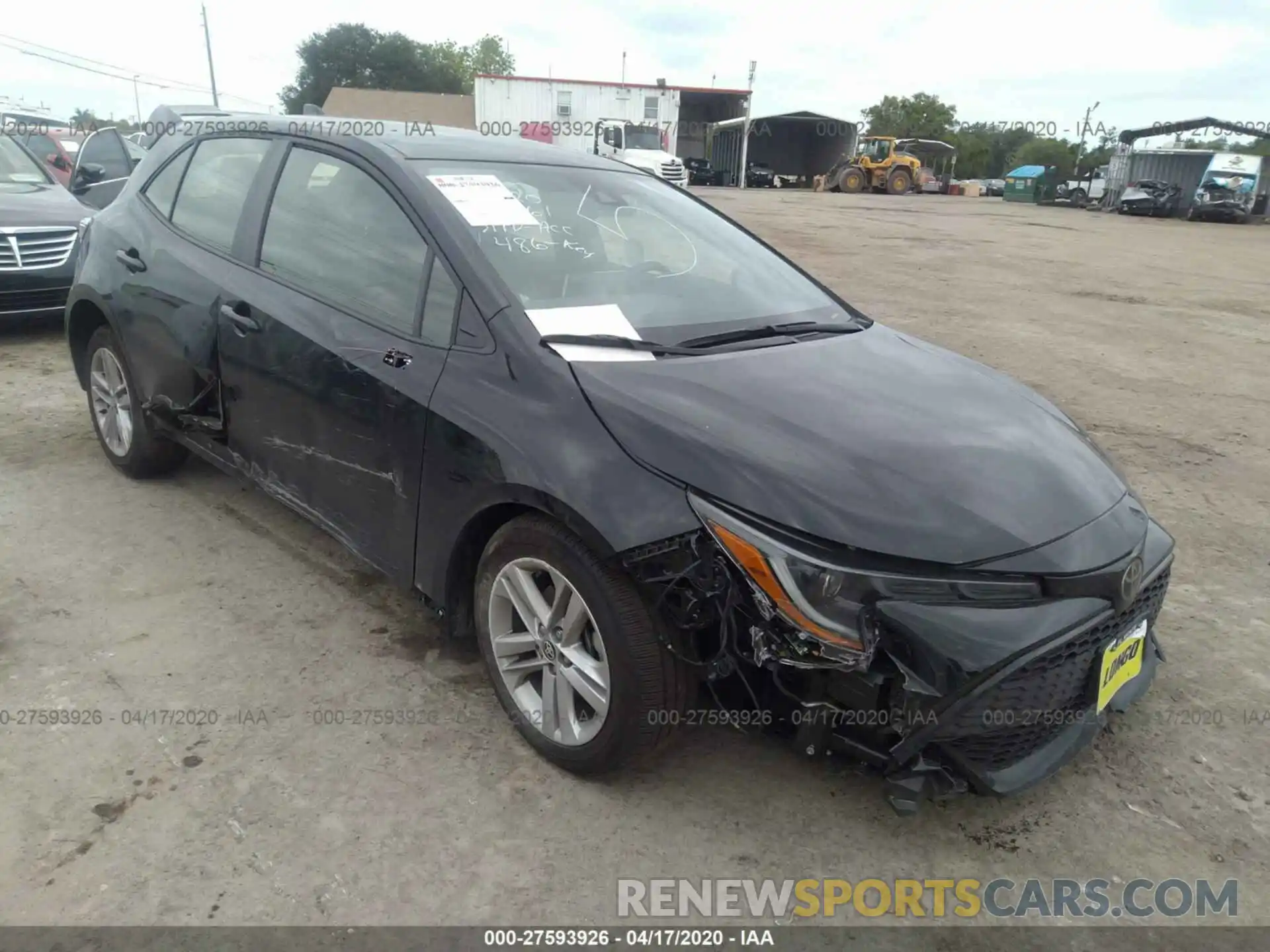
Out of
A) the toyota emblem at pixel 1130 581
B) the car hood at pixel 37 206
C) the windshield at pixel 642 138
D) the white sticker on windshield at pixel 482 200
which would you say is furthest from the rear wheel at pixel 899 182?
the toyota emblem at pixel 1130 581

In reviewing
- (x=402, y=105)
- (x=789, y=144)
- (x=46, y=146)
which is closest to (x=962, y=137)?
(x=789, y=144)

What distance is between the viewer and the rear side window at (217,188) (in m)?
3.39

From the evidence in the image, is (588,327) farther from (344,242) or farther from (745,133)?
(745,133)

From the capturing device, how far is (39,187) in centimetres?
748

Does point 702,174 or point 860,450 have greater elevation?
point 860,450

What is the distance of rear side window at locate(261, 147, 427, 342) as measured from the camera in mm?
2705

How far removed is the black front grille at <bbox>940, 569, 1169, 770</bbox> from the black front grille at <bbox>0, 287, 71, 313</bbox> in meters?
6.81

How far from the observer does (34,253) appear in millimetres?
6500

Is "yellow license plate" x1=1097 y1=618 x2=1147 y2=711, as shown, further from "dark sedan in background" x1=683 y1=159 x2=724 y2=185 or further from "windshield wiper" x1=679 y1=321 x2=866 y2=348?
"dark sedan in background" x1=683 y1=159 x2=724 y2=185

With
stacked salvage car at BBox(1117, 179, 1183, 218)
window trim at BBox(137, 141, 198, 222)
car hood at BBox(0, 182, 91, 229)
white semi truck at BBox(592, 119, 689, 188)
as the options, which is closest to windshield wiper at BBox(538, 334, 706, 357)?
window trim at BBox(137, 141, 198, 222)

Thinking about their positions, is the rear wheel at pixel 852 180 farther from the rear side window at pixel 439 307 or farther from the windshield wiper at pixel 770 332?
the rear side window at pixel 439 307

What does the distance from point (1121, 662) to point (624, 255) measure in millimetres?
1910

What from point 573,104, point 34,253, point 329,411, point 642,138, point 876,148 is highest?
point 573,104

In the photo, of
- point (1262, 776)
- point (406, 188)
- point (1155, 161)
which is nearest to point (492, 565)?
point (406, 188)
